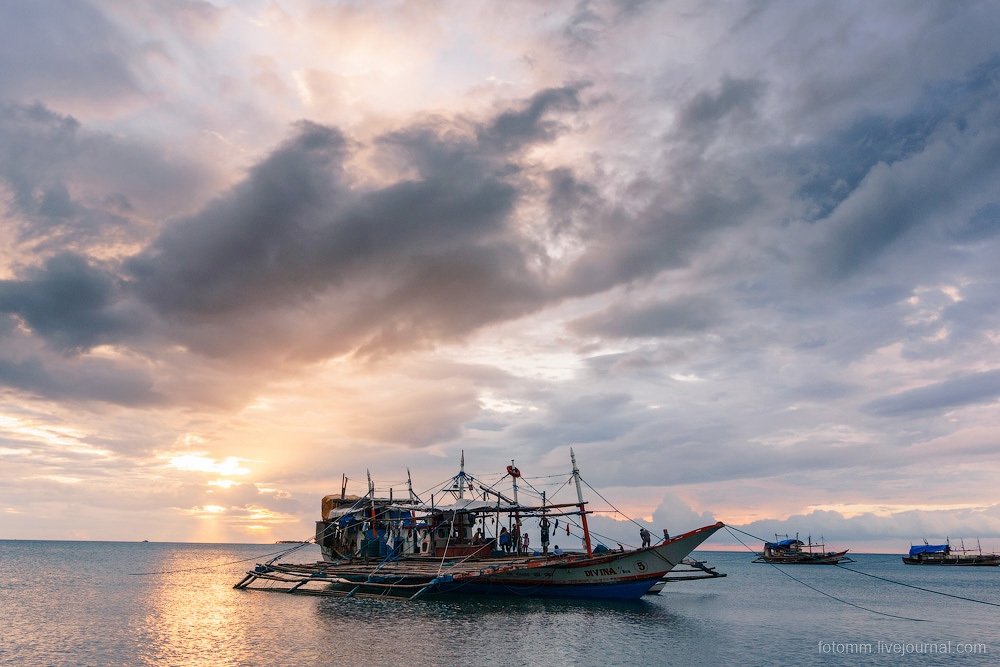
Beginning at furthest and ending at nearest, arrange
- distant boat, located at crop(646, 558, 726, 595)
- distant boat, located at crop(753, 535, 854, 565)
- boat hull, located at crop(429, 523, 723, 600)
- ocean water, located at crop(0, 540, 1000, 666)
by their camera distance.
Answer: distant boat, located at crop(753, 535, 854, 565) < distant boat, located at crop(646, 558, 726, 595) < boat hull, located at crop(429, 523, 723, 600) < ocean water, located at crop(0, 540, 1000, 666)

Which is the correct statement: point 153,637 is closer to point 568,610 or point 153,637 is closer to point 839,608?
point 568,610

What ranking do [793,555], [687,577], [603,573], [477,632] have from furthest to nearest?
[793,555]
[687,577]
[603,573]
[477,632]

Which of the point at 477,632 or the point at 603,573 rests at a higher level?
the point at 603,573

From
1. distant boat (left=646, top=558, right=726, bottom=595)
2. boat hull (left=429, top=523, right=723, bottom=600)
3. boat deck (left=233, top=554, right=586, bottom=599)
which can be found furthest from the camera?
distant boat (left=646, top=558, right=726, bottom=595)

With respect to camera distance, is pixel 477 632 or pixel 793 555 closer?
pixel 477 632

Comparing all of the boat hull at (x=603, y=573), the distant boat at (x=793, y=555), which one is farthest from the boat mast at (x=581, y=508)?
the distant boat at (x=793, y=555)

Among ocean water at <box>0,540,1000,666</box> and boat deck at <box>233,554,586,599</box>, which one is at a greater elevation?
boat deck at <box>233,554,586,599</box>

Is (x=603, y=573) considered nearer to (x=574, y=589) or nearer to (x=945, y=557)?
(x=574, y=589)

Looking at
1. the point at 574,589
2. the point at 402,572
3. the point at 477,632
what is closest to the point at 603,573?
the point at 574,589

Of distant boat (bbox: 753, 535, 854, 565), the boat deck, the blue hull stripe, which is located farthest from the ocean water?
distant boat (bbox: 753, 535, 854, 565)

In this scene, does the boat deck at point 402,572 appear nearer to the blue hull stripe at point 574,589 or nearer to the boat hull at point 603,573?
the boat hull at point 603,573

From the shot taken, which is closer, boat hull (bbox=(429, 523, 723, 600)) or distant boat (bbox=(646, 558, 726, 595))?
boat hull (bbox=(429, 523, 723, 600))

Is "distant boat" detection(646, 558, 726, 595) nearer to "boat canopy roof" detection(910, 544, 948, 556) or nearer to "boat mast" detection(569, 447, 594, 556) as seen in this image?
"boat mast" detection(569, 447, 594, 556)

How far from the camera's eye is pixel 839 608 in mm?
52750
